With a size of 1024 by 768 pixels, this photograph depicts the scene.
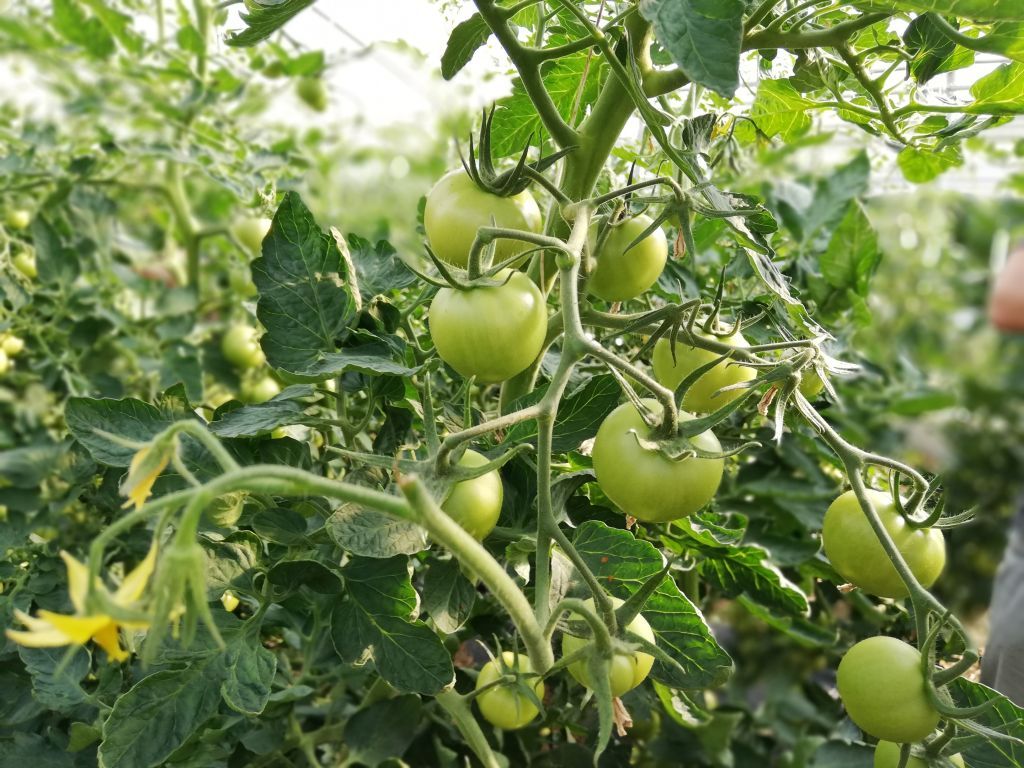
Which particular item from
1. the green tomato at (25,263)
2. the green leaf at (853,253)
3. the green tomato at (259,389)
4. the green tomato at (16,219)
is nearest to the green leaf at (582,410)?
the green leaf at (853,253)

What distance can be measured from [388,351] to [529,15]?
1.11 feet

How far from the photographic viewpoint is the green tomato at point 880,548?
548 millimetres

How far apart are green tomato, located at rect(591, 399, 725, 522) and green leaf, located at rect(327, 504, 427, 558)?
0.38 ft

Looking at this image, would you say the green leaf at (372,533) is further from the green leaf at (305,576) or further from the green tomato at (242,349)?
the green tomato at (242,349)

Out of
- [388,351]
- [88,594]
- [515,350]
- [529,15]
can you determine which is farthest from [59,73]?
[88,594]

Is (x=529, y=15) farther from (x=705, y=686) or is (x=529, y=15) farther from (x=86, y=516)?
(x=86, y=516)

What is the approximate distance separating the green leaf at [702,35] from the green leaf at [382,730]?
52 cm

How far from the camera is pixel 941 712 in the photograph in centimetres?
49

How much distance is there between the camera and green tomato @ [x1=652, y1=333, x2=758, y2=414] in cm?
56

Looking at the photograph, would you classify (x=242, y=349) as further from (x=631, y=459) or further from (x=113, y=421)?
(x=631, y=459)

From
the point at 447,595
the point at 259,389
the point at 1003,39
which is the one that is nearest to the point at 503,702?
the point at 447,595

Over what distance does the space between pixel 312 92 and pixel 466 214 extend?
56.6 inches

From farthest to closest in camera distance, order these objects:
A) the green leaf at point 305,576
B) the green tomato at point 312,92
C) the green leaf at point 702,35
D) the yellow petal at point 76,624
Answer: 1. the green tomato at point 312,92
2. the green leaf at point 305,576
3. the green leaf at point 702,35
4. the yellow petal at point 76,624

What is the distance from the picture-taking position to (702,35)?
1.38 feet
